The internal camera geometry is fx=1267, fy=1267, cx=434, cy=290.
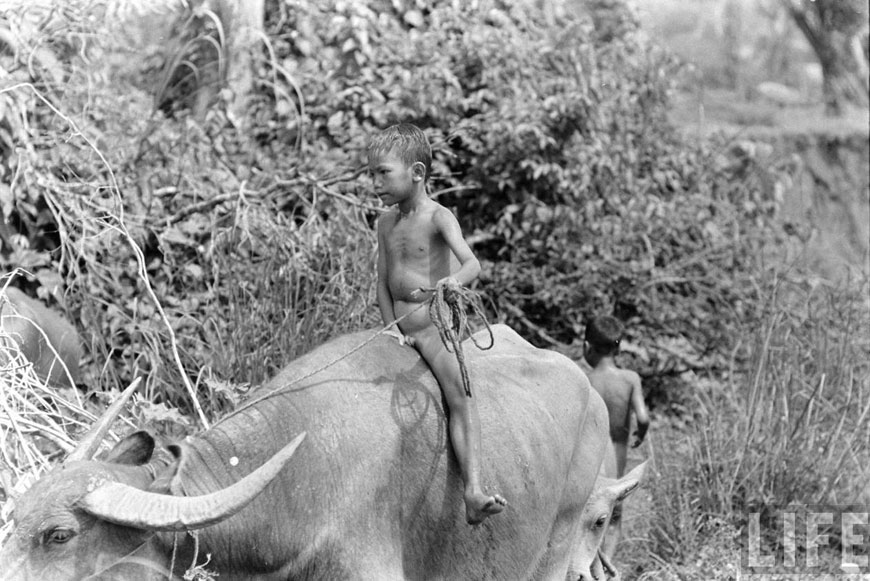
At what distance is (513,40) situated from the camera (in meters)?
9.43

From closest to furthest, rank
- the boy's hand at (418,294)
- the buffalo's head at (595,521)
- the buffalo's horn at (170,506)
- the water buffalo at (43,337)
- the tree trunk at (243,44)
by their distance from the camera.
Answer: the buffalo's horn at (170,506) → the boy's hand at (418,294) → the buffalo's head at (595,521) → the water buffalo at (43,337) → the tree trunk at (243,44)

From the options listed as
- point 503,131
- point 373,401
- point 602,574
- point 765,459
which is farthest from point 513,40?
point 373,401

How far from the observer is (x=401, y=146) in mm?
4992

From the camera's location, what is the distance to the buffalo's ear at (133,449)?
434 cm

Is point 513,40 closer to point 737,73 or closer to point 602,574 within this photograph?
point 602,574

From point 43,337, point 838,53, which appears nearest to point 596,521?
point 43,337

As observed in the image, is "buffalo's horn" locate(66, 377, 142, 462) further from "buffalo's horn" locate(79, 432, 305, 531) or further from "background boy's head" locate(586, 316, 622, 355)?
"background boy's head" locate(586, 316, 622, 355)

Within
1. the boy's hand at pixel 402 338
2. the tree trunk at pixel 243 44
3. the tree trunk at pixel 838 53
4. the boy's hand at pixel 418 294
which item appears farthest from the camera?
the tree trunk at pixel 838 53

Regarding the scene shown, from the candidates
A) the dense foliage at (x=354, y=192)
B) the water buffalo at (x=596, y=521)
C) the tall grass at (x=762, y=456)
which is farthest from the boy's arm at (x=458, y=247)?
the tall grass at (x=762, y=456)

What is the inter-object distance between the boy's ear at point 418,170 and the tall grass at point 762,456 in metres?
2.99

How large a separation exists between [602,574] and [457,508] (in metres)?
1.48

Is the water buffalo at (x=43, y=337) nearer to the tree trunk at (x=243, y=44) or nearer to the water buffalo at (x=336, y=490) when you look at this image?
the water buffalo at (x=336, y=490)

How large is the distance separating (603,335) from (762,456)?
1.18 metres

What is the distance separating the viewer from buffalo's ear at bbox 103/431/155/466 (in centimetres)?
434
